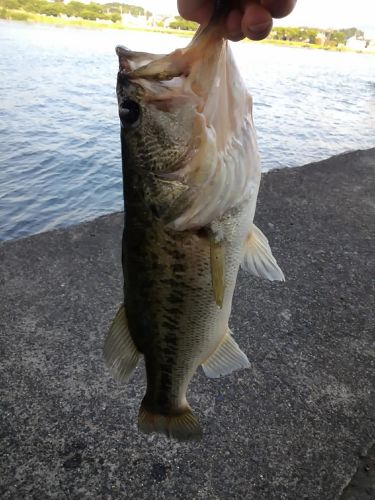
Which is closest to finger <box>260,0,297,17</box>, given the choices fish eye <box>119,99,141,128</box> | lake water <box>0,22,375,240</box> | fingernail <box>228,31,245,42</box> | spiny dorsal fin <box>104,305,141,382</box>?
fingernail <box>228,31,245,42</box>

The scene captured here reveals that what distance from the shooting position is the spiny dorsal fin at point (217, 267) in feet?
5.42

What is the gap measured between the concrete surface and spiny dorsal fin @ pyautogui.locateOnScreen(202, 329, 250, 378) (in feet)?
3.22

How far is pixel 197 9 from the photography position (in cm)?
182

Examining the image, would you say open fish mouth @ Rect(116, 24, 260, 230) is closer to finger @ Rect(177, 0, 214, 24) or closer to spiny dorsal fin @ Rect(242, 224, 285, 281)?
spiny dorsal fin @ Rect(242, 224, 285, 281)

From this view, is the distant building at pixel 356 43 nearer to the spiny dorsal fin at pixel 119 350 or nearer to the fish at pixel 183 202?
the fish at pixel 183 202

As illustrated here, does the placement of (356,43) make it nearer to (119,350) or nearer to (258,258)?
(258,258)

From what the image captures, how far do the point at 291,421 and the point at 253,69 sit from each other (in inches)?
1162

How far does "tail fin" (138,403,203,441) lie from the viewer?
6.70 ft

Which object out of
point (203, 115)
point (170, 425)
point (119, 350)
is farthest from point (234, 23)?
point (170, 425)

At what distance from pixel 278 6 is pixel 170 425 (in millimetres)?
1772

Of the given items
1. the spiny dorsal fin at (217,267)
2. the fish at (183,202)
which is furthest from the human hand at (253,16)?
the spiny dorsal fin at (217,267)

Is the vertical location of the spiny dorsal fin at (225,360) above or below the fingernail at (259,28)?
below

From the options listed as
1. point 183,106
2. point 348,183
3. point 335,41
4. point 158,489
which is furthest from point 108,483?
point 335,41

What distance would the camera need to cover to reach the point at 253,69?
29.2 metres
